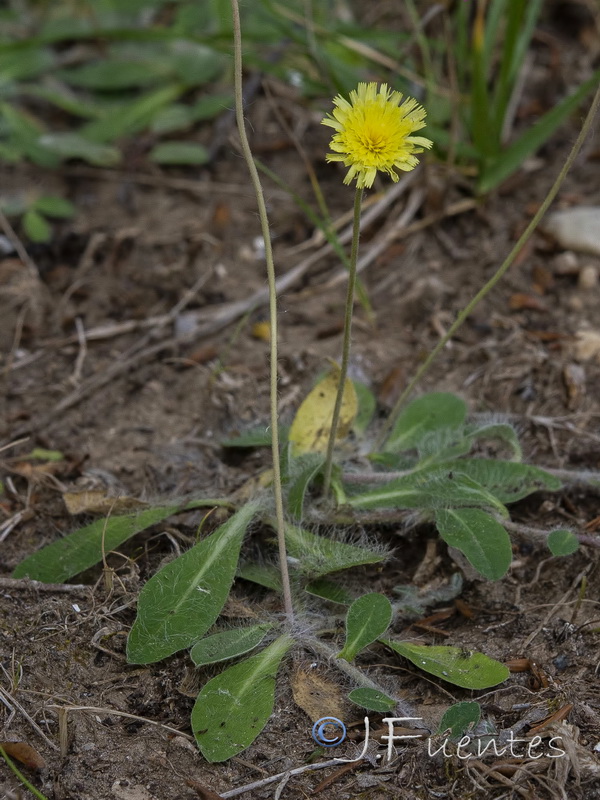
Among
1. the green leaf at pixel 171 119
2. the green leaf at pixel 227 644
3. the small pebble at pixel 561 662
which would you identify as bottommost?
the green leaf at pixel 227 644

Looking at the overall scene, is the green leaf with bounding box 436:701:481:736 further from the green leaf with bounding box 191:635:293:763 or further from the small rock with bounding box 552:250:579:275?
the small rock with bounding box 552:250:579:275

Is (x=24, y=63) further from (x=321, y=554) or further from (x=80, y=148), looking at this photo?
(x=321, y=554)

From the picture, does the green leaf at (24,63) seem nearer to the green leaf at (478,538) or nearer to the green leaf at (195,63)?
the green leaf at (195,63)

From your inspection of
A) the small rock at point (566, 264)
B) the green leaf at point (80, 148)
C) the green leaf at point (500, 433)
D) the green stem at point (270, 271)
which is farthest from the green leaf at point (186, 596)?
the green leaf at point (80, 148)

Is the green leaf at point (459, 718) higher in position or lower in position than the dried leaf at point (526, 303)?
lower

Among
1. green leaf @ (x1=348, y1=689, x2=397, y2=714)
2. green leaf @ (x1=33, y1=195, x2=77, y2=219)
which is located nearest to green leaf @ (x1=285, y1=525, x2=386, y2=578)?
green leaf @ (x1=348, y1=689, x2=397, y2=714)

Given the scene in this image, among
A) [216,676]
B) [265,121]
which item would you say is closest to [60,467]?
[216,676]
